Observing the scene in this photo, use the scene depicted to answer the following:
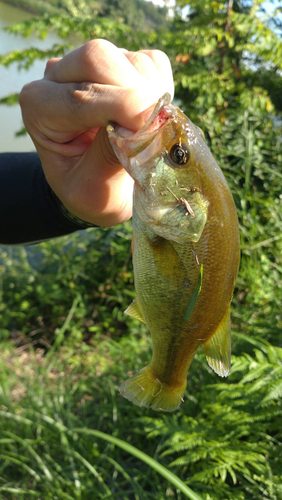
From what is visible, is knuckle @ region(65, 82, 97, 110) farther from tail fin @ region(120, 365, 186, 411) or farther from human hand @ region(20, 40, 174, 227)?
tail fin @ region(120, 365, 186, 411)

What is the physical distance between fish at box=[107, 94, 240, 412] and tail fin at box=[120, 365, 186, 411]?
0.68 feet

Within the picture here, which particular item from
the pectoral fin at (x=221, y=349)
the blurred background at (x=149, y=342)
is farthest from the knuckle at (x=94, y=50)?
the blurred background at (x=149, y=342)

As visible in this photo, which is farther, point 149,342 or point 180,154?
point 149,342

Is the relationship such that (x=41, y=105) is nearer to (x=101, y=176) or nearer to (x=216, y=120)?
(x=101, y=176)

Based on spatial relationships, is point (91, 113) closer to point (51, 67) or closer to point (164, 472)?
point (51, 67)

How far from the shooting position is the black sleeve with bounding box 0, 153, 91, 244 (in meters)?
1.97

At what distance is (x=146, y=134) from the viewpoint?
112 cm

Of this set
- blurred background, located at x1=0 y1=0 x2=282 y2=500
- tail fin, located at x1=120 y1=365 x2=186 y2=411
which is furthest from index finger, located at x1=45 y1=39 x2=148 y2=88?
blurred background, located at x1=0 y1=0 x2=282 y2=500

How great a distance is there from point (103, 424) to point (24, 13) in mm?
16832

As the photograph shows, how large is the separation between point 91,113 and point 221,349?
88 centimetres

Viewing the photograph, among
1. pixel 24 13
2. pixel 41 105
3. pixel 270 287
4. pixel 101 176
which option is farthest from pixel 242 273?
pixel 24 13

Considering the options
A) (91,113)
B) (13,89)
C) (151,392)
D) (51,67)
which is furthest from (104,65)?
(13,89)

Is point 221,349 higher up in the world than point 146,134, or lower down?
lower down

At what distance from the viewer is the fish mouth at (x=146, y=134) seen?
1087 mm
